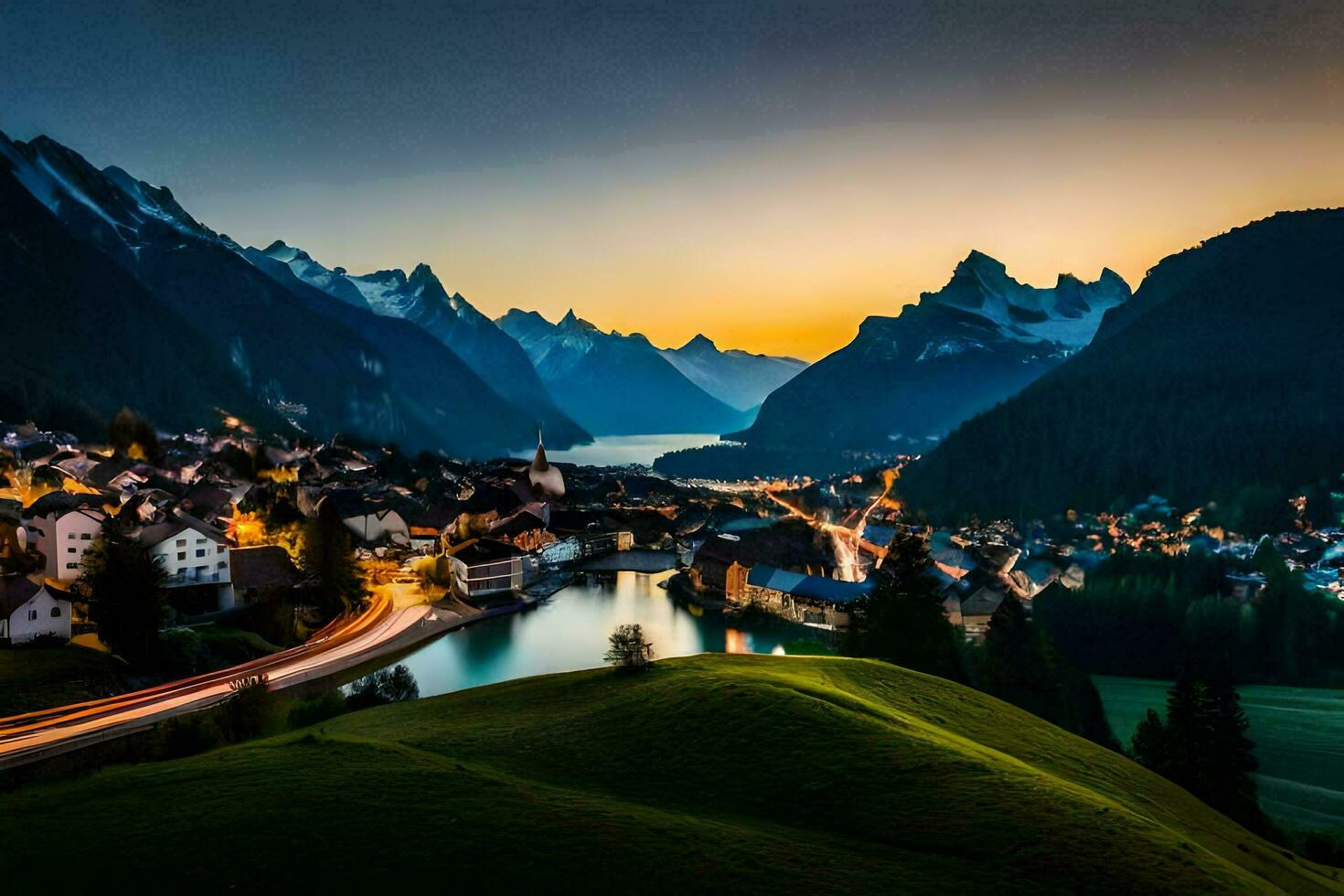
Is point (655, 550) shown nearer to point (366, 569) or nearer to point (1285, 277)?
point (366, 569)

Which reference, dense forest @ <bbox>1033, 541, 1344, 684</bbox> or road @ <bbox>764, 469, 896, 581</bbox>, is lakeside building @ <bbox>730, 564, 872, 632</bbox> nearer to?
road @ <bbox>764, 469, 896, 581</bbox>

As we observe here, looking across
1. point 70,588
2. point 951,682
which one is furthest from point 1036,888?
point 70,588

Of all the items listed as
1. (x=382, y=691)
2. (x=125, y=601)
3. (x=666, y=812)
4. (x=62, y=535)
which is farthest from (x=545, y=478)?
(x=666, y=812)

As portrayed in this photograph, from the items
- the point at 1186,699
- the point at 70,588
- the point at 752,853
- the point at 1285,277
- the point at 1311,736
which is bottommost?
the point at 1311,736

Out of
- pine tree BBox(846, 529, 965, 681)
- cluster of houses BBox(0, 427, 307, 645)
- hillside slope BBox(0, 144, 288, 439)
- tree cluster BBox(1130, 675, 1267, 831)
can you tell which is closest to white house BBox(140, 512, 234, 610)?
cluster of houses BBox(0, 427, 307, 645)

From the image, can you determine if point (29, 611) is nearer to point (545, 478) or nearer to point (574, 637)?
point (574, 637)

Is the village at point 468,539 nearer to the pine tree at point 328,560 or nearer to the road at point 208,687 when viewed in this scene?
the pine tree at point 328,560
